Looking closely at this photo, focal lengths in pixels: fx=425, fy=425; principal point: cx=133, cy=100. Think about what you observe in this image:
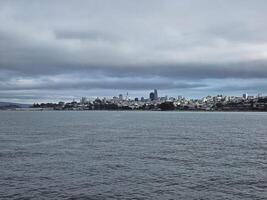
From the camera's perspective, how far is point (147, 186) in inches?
1355

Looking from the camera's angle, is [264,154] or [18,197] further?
[264,154]

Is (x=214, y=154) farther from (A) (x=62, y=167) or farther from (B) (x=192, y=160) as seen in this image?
(A) (x=62, y=167)

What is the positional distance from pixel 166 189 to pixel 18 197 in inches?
443

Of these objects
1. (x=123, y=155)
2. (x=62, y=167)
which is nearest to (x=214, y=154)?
(x=123, y=155)

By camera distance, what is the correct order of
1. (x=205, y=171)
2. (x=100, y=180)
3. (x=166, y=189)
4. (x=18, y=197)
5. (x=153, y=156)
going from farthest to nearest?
(x=153, y=156) → (x=205, y=171) → (x=100, y=180) → (x=166, y=189) → (x=18, y=197)

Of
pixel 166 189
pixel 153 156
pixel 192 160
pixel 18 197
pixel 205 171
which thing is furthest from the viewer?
pixel 153 156

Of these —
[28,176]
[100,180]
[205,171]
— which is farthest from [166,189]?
[28,176]

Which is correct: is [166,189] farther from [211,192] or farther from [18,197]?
[18,197]

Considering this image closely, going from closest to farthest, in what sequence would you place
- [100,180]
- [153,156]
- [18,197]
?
[18,197], [100,180], [153,156]

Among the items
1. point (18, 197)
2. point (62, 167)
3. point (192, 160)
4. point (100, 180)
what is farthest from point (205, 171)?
point (18, 197)

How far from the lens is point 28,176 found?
38156mm

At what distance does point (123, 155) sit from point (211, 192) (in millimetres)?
21784

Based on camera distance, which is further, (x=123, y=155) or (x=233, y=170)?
(x=123, y=155)

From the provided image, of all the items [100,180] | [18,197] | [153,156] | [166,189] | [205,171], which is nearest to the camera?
[18,197]
